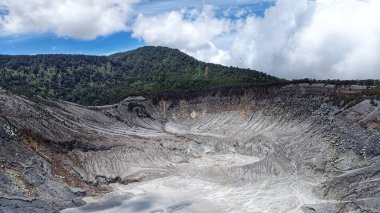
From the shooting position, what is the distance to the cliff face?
5681 cm

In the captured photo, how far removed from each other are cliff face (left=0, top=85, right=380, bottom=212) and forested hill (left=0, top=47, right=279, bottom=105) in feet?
107

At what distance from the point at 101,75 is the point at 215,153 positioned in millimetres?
114385

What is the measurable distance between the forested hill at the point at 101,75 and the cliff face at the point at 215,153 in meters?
32.6

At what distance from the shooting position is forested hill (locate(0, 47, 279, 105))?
13950 centimetres

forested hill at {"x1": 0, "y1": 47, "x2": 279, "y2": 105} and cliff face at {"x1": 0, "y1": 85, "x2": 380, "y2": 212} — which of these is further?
forested hill at {"x1": 0, "y1": 47, "x2": 279, "y2": 105}

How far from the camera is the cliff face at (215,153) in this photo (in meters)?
56.8

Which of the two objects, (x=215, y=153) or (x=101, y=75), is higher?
(x=101, y=75)

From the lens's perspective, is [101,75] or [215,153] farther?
[101,75]

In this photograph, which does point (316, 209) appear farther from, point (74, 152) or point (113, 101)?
point (113, 101)

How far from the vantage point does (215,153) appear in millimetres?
86062

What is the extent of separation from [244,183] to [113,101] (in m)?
59.9

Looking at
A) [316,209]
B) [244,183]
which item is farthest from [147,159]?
[316,209]

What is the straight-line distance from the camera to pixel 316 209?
171ft

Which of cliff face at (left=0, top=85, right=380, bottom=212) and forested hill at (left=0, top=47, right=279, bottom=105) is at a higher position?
forested hill at (left=0, top=47, right=279, bottom=105)
